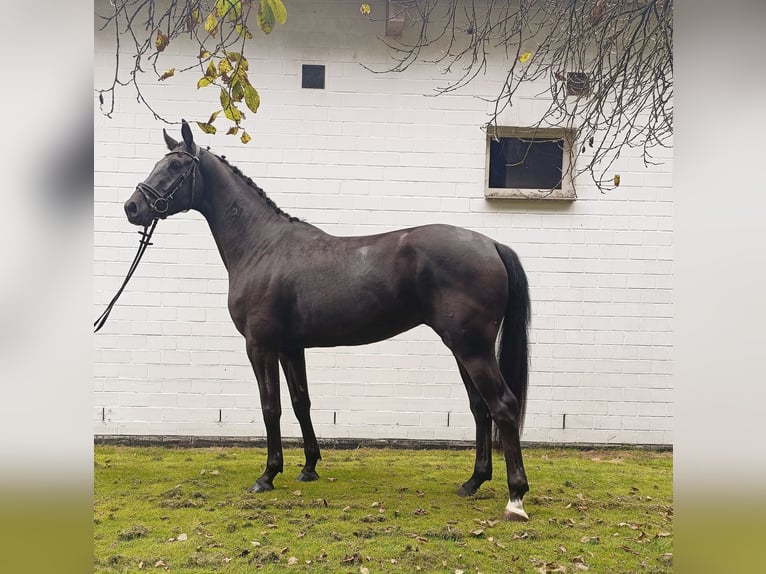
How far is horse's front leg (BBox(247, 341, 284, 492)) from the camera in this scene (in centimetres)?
271

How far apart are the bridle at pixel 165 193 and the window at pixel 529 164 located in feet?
5.39

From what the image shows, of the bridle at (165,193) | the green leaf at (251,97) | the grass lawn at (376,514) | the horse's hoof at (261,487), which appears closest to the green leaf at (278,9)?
the green leaf at (251,97)

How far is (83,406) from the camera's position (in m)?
1.21

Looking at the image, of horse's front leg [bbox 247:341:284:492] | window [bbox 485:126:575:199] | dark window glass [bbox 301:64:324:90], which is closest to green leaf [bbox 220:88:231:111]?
horse's front leg [bbox 247:341:284:492]

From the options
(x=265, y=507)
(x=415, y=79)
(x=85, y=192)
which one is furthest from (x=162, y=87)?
(x=265, y=507)

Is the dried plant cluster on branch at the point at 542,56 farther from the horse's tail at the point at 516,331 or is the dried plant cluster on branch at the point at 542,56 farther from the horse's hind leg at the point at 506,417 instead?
the horse's hind leg at the point at 506,417

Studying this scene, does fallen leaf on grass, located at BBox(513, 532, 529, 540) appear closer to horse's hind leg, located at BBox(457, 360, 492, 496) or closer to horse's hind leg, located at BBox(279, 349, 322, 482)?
horse's hind leg, located at BBox(457, 360, 492, 496)

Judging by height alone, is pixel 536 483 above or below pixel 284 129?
below

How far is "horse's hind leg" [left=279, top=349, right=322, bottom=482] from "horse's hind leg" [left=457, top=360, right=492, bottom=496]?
79 cm

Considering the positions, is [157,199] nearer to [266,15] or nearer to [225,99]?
[225,99]

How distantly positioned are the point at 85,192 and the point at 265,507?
1.77m

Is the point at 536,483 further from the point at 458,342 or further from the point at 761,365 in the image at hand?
the point at 761,365

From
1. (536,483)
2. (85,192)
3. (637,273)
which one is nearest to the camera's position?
(85,192)

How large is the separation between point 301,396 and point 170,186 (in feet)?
4.15
